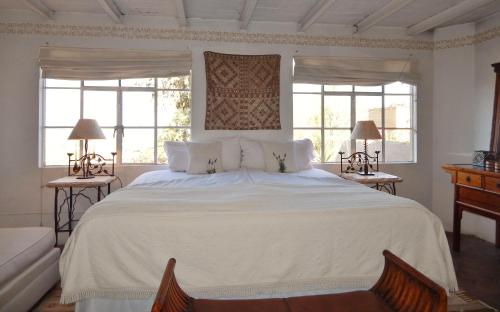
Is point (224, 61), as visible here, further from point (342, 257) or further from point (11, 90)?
point (342, 257)

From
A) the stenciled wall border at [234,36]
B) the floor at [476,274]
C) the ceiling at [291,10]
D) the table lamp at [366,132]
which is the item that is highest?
the ceiling at [291,10]

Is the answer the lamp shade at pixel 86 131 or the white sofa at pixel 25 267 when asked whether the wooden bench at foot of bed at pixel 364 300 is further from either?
the lamp shade at pixel 86 131

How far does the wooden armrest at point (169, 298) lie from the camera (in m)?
0.95

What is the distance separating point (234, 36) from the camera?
13.1 feet

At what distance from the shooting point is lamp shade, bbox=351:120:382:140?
148 inches

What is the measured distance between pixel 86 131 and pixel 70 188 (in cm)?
64

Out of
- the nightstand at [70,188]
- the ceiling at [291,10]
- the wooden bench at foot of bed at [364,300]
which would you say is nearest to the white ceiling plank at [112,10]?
the ceiling at [291,10]

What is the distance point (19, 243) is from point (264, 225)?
1612 millimetres

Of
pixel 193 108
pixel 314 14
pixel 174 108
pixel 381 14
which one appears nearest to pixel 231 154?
pixel 193 108

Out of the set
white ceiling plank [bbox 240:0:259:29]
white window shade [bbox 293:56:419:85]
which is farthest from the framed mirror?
white ceiling plank [bbox 240:0:259:29]

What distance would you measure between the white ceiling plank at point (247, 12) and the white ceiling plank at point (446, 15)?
84.1 inches

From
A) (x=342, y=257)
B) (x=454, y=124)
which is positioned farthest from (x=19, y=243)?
(x=454, y=124)

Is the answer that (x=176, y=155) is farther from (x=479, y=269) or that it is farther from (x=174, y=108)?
(x=479, y=269)

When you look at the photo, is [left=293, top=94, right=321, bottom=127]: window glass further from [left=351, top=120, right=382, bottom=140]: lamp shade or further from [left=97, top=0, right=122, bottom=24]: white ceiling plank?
[left=97, top=0, right=122, bottom=24]: white ceiling plank
